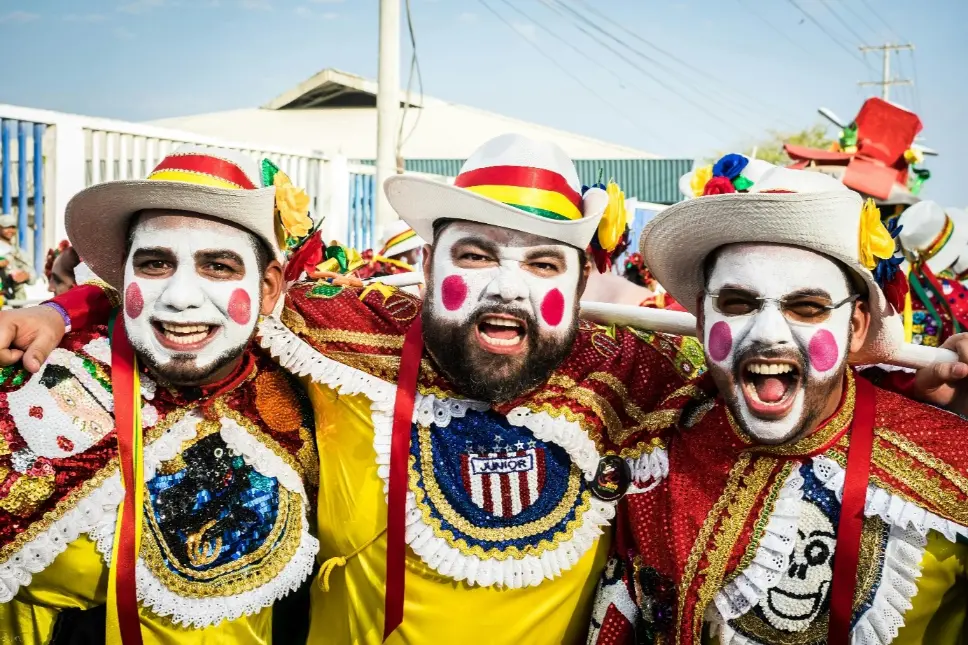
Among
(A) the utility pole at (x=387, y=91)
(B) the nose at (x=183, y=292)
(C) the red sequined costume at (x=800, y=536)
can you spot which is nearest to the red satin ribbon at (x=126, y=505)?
(B) the nose at (x=183, y=292)

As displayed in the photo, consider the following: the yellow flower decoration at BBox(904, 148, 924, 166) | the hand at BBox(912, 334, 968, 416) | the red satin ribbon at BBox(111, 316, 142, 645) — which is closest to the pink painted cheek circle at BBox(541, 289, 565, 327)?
the hand at BBox(912, 334, 968, 416)

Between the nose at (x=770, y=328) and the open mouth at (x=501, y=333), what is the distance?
0.65 m

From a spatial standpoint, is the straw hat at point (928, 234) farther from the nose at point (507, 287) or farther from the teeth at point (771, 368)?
the nose at point (507, 287)

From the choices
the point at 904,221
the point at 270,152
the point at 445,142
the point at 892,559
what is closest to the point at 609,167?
the point at 445,142

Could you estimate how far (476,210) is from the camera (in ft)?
8.04

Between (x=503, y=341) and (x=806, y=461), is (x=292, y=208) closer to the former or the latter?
(x=503, y=341)

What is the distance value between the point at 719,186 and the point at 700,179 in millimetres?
302

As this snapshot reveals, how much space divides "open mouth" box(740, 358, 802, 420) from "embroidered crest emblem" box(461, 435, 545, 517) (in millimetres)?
679

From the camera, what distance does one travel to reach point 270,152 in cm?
953

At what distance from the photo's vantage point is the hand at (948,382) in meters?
2.36

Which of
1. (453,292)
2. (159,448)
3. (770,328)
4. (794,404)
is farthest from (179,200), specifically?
(794,404)

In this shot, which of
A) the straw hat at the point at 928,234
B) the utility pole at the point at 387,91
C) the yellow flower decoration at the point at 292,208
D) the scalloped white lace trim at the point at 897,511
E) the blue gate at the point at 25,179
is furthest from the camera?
the utility pole at the point at 387,91

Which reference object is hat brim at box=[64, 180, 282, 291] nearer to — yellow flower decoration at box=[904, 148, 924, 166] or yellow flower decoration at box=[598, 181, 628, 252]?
yellow flower decoration at box=[598, 181, 628, 252]

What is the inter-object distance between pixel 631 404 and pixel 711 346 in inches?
17.0
